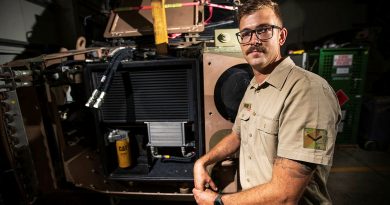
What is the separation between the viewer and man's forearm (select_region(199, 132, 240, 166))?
1532 mm

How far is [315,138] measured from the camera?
92 centimetres

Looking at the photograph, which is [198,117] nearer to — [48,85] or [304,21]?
[48,85]

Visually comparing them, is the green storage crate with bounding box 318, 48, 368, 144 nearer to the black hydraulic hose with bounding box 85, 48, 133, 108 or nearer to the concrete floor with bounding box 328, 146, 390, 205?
the concrete floor with bounding box 328, 146, 390, 205

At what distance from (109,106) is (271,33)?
4.43 feet

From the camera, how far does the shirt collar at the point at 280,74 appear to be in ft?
3.61

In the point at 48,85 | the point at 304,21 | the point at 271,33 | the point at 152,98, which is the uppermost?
the point at 304,21

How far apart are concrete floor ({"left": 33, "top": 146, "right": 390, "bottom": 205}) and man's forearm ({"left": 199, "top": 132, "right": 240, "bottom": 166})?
110 cm

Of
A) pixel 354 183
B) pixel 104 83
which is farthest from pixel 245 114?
pixel 354 183

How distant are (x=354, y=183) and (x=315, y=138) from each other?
289 centimetres

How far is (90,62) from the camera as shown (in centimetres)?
167

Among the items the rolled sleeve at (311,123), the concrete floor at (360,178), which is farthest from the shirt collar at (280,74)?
the concrete floor at (360,178)

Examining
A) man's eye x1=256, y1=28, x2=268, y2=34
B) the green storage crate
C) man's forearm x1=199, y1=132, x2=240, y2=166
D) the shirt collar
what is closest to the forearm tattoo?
the shirt collar

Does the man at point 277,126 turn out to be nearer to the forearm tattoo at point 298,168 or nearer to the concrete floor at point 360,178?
the forearm tattoo at point 298,168

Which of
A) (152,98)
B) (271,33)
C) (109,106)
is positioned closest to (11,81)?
(109,106)
